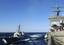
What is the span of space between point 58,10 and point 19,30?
154 ft

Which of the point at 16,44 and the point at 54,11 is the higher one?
the point at 54,11

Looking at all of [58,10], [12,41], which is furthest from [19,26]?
[58,10]

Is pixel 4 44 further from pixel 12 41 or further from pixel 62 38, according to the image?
pixel 62 38

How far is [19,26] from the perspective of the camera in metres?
94.3

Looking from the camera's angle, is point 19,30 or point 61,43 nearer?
point 61,43

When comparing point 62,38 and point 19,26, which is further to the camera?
point 19,26

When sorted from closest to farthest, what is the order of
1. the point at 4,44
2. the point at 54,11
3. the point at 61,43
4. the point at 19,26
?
the point at 61,43 < the point at 54,11 < the point at 4,44 < the point at 19,26

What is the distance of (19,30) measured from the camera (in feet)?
324

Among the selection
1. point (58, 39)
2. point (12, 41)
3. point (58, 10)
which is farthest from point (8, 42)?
point (58, 39)

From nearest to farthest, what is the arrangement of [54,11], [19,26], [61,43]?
[61,43] → [54,11] → [19,26]

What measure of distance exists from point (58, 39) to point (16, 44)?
6039 centimetres

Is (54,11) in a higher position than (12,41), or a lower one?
higher

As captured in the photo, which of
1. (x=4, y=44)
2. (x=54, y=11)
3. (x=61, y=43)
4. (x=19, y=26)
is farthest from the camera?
→ (x=19, y=26)

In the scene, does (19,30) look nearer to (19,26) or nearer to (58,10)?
(19,26)
